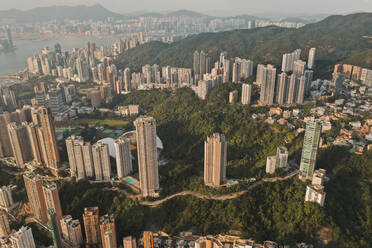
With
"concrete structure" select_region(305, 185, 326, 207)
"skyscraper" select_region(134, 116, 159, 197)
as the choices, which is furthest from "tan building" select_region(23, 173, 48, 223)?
"concrete structure" select_region(305, 185, 326, 207)

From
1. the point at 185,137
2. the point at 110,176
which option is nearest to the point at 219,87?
the point at 185,137

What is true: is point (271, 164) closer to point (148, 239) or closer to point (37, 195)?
point (148, 239)

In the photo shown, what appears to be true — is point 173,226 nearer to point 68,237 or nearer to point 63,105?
point 68,237

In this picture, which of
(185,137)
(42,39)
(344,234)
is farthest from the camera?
(42,39)

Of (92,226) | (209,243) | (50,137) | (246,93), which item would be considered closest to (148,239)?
(209,243)

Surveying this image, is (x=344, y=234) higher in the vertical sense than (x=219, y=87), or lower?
lower

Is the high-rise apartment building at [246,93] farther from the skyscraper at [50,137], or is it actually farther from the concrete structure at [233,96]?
the skyscraper at [50,137]
